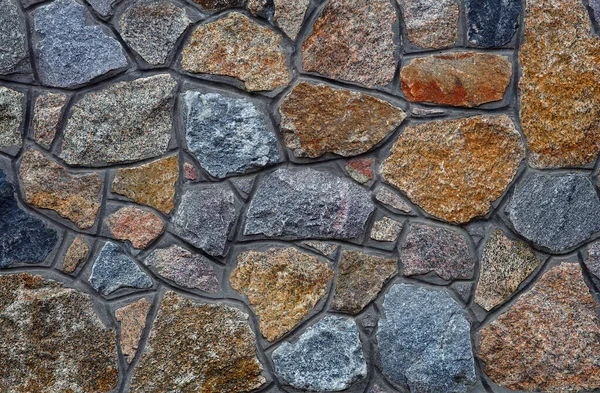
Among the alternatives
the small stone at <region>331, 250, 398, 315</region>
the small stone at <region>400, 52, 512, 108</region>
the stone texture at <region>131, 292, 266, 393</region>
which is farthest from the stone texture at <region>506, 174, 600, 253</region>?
the stone texture at <region>131, 292, 266, 393</region>

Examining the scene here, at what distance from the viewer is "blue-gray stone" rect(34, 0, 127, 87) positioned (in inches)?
74.7

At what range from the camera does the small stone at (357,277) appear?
1.95 meters

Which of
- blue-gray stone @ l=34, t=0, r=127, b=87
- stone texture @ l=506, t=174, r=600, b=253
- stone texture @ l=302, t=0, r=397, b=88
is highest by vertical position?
blue-gray stone @ l=34, t=0, r=127, b=87

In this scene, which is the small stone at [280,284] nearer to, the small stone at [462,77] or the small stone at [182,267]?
the small stone at [182,267]

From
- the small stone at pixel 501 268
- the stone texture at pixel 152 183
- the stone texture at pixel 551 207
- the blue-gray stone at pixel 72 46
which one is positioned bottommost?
the small stone at pixel 501 268

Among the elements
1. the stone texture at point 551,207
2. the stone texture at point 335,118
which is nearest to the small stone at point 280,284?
the stone texture at point 335,118

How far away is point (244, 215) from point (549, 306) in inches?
36.1

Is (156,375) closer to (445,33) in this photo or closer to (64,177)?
(64,177)

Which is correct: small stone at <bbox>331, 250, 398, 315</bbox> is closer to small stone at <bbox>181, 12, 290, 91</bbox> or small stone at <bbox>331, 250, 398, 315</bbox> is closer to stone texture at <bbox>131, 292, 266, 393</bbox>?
stone texture at <bbox>131, 292, 266, 393</bbox>

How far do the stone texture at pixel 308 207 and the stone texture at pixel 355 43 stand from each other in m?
0.31

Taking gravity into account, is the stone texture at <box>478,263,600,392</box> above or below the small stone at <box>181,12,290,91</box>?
below

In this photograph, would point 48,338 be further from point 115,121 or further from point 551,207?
point 551,207

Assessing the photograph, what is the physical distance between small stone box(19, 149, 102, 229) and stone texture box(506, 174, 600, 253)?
1.20 metres

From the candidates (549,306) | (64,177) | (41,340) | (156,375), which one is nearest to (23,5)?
(64,177)
